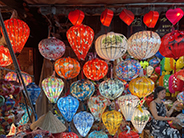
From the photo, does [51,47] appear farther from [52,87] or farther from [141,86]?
[141,86]

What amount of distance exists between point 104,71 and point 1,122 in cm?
158

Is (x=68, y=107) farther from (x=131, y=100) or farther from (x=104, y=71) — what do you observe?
(x=131, y=100)

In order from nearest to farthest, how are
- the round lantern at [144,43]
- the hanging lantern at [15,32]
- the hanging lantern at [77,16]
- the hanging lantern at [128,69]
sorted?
1. the hanging lantern at [15,32]
2. the round lantern at [144,43]
3. the hanging lantern at [77,16]
4. the hanging lantern at [128,69]

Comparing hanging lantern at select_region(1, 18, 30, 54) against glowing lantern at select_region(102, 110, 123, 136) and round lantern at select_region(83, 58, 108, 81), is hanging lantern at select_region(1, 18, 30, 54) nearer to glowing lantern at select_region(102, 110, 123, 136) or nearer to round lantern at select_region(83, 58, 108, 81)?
round lantern at select_region(83, 58, 108, 81)

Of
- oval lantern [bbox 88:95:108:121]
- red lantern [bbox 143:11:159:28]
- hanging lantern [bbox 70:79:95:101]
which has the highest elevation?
red lantern [bbox 143:11:159:28]

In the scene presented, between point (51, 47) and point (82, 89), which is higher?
point (51, 47)

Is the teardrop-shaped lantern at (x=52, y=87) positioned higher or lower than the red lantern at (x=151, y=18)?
lower

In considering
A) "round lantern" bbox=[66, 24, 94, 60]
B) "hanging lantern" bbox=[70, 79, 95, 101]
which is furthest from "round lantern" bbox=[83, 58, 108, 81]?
"round lantern" bbox=[66, 24, 94, 60]

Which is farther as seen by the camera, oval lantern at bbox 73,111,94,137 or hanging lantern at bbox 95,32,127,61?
oval lantern at bbox 73,111,94,137

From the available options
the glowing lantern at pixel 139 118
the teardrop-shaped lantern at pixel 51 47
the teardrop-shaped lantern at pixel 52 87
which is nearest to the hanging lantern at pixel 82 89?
the teardrop-shaped lantern at pixel 52 87

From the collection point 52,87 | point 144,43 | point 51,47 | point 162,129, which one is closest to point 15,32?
point 51,47

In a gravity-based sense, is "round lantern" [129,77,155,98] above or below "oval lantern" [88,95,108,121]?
above

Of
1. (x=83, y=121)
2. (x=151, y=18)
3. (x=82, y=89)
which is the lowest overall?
(x=83, y=121)

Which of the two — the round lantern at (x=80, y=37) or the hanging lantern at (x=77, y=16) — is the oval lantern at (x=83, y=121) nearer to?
the round lantern at (x=80, y=37)
